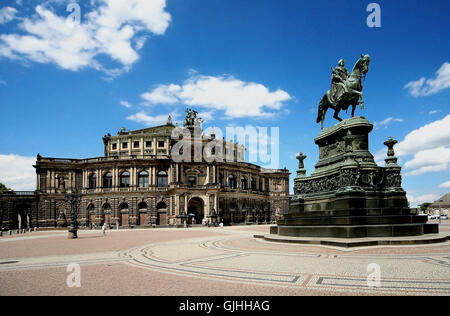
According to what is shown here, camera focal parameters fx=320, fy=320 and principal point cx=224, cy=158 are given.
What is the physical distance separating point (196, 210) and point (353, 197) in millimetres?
49805

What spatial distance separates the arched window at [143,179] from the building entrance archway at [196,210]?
938 centimetres

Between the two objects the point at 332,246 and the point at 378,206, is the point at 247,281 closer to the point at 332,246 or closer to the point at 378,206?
the point at 332,246

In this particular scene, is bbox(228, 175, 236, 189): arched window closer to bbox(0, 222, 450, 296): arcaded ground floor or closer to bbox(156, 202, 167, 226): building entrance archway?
bbox(156, 202, 167, 226): building entrance archway

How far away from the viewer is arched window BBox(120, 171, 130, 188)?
61781 mm

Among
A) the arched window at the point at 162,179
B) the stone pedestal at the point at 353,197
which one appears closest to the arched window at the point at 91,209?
the arched window at the point at 162,179

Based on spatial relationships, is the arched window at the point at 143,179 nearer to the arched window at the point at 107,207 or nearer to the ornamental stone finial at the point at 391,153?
the arched window at the point at 107,207

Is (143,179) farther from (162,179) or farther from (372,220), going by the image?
(372,220)

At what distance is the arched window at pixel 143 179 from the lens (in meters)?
61.4

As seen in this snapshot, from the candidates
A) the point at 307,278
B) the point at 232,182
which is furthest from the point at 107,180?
the point at 307,278

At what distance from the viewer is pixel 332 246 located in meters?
13.3

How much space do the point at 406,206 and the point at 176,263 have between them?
1162 centimetres

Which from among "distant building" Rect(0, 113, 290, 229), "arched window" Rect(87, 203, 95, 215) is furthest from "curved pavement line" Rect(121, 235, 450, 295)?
"arched window" Rect(87, 203, 95, 215)

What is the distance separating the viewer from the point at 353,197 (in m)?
14.6
